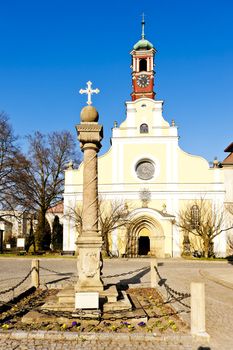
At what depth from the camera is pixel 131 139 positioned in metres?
33.7

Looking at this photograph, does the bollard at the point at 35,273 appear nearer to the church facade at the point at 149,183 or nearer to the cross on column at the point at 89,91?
the cross on column at the point at 89,91

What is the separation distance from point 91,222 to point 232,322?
165 inches

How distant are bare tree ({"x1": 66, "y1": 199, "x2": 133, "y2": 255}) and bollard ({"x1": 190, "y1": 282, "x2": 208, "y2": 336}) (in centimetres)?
2372

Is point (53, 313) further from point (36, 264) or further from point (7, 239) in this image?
point (7, 239)

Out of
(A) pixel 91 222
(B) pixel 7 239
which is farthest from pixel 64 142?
(A) pixel 91 222

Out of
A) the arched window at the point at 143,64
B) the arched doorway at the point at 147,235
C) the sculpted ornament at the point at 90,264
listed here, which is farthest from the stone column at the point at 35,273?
the arched window at the point at 143,64

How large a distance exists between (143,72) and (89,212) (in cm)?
2985

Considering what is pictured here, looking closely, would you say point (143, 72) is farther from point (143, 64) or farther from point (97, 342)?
point (97, 342)

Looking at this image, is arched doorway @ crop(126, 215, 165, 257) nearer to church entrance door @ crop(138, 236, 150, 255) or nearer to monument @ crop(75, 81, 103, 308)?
church entrance door @ crop(138, 236, 150, 255)

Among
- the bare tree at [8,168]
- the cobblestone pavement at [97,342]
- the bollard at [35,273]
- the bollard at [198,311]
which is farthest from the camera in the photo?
the bare tree at [8,168]

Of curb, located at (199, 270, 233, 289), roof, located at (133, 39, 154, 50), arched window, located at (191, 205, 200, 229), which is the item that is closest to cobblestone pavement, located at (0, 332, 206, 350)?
curb, located at (199, 270, 233, 289)

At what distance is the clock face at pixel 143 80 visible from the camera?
36.7 metres

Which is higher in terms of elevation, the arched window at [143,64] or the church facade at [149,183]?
the arched window at [143,64]

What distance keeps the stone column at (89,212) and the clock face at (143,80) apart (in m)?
27.7
